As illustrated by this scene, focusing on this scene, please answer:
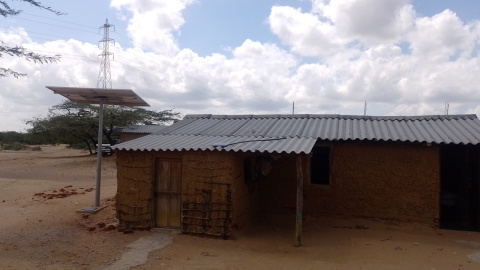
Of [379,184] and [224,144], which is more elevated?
[224,144]

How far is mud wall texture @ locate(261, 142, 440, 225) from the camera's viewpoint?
952cm

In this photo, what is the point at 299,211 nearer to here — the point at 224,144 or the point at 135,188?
the point at 224,144

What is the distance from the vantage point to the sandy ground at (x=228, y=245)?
6875mm

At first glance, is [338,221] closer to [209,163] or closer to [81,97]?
[209,163]

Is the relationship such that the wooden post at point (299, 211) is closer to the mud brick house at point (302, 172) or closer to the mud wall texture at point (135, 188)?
the mud brick house at point (302, 172)

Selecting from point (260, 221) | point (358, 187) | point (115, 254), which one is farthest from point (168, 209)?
point (358, 187)

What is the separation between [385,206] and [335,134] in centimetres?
214

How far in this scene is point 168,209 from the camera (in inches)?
354

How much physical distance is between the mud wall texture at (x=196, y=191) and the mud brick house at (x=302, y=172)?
0.02m

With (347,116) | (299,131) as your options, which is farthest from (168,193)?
(347,116)

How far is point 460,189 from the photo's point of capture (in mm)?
11445

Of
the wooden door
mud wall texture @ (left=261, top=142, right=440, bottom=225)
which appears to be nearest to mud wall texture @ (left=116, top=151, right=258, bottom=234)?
the wooden door

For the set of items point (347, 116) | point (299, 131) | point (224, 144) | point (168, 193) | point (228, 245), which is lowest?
point (228, 245)

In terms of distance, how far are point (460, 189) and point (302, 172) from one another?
5538 millimetres
